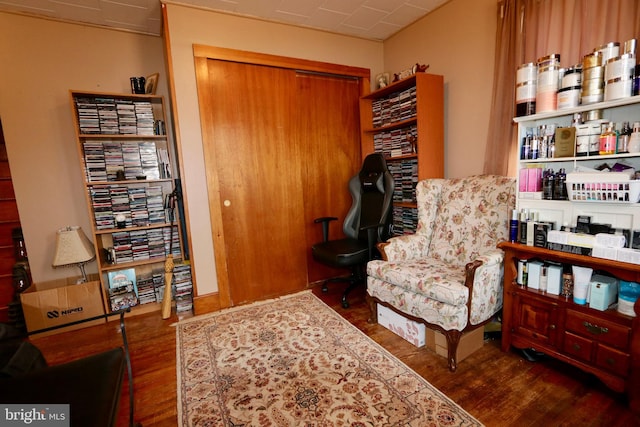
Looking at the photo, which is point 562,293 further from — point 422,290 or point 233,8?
point 233,8

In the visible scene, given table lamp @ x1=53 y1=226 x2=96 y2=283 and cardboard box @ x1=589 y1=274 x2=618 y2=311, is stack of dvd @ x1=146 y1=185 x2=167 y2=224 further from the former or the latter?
cardboard box @ x1=589 y1=274 x2=618 y2=311

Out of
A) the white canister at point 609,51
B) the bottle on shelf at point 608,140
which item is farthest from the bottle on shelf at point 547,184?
the white canister at point 609,51

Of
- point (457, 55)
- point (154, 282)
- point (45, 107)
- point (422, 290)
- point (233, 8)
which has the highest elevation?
point (233, 8)

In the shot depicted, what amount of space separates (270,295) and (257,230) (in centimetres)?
68

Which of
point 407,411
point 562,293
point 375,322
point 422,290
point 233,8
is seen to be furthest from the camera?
point 233,8

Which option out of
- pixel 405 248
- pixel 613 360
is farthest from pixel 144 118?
pixel 613 360

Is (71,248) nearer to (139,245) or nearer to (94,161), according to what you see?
(139,245)

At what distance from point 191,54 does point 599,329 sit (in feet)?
10.8

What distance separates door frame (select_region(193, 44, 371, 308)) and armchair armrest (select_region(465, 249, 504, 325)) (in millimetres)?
2043

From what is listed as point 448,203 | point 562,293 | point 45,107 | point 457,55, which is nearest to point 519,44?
point 457,55

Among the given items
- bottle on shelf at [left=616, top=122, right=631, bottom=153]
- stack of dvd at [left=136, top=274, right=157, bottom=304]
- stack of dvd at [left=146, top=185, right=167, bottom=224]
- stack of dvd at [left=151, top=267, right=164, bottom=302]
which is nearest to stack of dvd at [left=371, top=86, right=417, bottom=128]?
bottle on shelf at [left=616, top=122, right=631, bottom=153]

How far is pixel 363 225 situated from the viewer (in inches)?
114

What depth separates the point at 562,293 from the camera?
5.33ft

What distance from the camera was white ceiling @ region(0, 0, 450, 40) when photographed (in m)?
2.34
